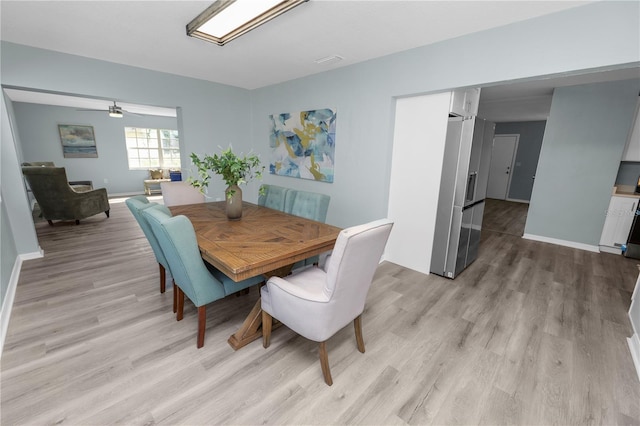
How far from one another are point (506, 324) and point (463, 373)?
31.5 inches

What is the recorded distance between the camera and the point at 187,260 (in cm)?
162

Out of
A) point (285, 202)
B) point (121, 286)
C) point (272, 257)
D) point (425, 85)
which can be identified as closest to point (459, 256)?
point (425, 85)

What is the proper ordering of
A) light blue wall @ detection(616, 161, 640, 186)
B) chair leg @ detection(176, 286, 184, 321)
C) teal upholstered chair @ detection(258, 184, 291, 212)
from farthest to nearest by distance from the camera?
light blue wall @ detection(616, 161, 640, 186), teal upholstered chair @ detection(258, 184, 291, 212), chair leg @ detection(176, 286, 184, 321)

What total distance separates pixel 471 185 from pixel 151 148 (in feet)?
28.8

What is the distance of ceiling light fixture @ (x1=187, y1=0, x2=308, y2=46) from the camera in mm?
1734

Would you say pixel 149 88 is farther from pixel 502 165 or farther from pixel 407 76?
pixel 502 165

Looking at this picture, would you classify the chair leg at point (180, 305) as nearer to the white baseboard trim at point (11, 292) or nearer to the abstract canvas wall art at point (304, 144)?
the white baseboard trim at point (11, 292)

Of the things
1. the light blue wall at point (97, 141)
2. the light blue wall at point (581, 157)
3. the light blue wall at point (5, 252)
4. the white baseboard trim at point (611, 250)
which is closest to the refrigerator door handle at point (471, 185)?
the light blue wall at point (581, 157)

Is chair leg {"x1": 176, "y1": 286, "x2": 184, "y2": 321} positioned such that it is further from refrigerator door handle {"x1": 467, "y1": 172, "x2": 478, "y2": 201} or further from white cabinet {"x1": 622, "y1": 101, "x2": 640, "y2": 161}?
white cabinet {"x1": 622, "y1": 101, "x2": 640, "y2": 161}

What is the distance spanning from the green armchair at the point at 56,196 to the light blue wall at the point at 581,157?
7.48 meters

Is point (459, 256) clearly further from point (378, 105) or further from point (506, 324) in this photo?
point (378, 105)

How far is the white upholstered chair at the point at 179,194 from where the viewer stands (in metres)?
3.05

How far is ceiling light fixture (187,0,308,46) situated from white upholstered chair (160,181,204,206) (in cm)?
155

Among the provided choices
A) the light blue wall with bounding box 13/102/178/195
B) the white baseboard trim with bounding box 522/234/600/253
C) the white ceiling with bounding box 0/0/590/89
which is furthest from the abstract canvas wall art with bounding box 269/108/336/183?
the light blue wall with bounding box 13/102/178/195
